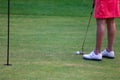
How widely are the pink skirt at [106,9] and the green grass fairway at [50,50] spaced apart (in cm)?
74

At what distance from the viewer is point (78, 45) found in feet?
27.1

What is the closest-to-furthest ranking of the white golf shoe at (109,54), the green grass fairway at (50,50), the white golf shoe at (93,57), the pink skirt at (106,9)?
1. the green grass fairway at (50,50)
2. the pink skirt at (106,9)
3. the white golf shoe at (93,57)
4. the white golf shoe at (109,54)

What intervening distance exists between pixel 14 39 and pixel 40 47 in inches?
41.8

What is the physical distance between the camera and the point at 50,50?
7578 millimetres

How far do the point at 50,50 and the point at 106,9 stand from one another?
1.41 metres

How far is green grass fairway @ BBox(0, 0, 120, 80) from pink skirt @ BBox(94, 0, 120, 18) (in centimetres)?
74

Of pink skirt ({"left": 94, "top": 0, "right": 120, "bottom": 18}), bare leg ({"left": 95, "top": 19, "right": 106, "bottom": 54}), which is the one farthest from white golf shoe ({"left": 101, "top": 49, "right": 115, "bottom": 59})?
pink skirt ({"left": 94, "top": 0, "right": 120, "bottom": 18})

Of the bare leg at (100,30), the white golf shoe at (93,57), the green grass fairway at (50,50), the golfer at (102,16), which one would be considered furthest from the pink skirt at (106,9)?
the green grass fairway at (50,50)

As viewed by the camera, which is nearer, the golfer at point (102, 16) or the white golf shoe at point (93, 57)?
the golfer at point (102, 16)

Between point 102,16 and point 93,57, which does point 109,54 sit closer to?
point 93,57

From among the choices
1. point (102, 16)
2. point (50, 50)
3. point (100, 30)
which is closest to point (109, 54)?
point (100, 30)

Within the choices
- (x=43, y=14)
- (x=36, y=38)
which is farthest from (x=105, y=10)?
(x=43, y=14)

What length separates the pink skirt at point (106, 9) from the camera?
669 centimetres

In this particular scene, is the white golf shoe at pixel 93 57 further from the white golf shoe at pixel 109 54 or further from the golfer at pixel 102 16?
the white golf shoe at pixel 109 54
